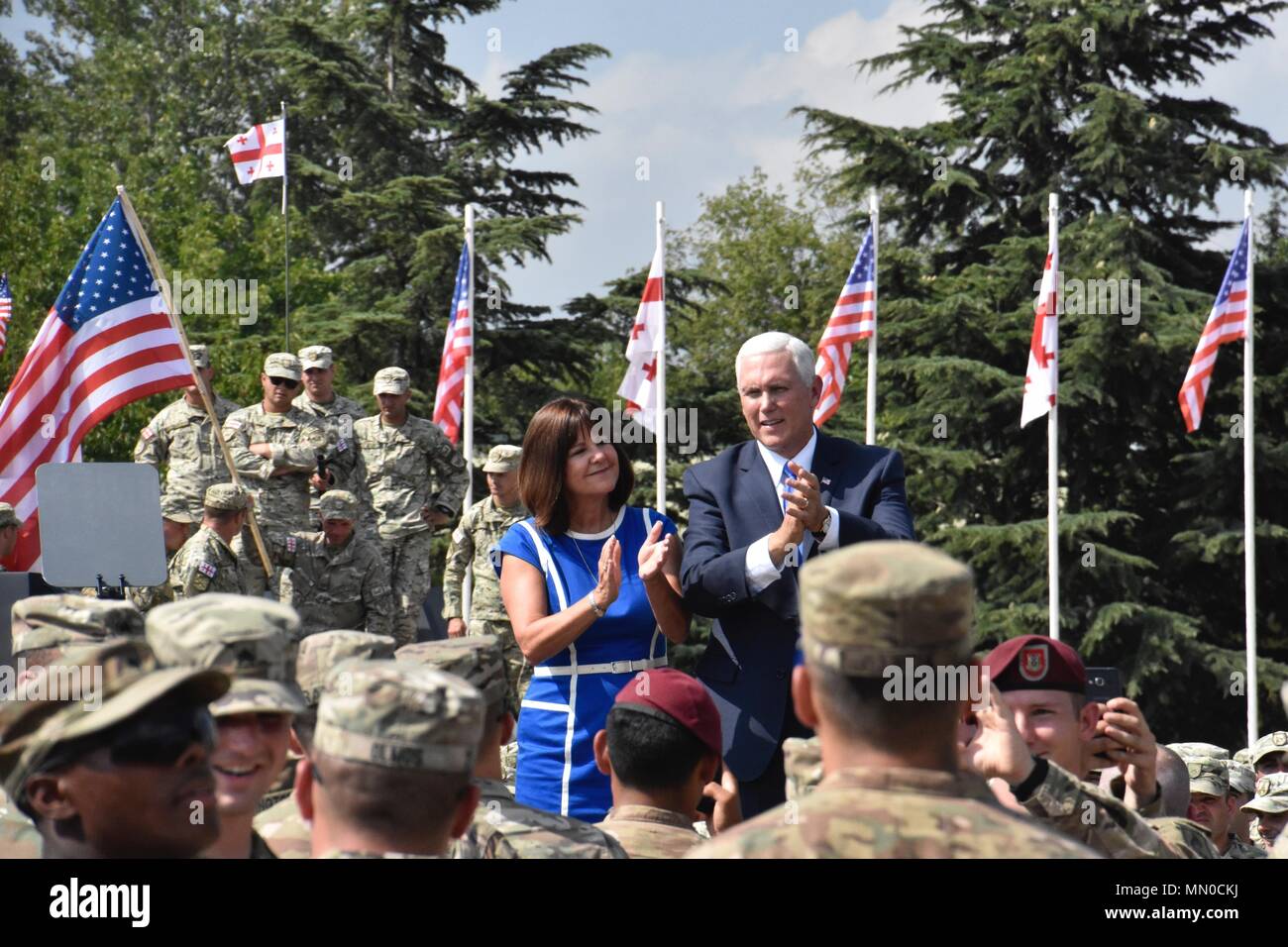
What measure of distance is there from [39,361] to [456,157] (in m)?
20.1

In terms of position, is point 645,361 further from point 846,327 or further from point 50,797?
point 50,797

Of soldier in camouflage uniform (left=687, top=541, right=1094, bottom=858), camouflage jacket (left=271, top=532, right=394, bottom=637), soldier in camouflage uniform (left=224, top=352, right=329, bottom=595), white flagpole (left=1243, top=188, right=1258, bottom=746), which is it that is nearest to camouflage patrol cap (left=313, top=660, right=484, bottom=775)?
soldier in camouflage uniform (left=687, top=541, right=1094, bottom=858)

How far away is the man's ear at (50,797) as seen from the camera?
2840 millimetres

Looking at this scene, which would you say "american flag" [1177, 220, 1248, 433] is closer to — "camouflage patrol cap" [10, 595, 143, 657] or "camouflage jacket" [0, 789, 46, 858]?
"camouflage patrol cap" [10, 595, 143, 657]

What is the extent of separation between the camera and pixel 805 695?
269 centimetres

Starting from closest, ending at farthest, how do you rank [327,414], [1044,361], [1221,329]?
[327,414]
[1221,329]
[1044,361]

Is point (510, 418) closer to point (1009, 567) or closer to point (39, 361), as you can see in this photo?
point (1009, 567)

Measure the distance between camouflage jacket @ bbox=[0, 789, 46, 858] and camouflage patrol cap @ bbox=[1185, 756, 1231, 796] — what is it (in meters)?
4.18

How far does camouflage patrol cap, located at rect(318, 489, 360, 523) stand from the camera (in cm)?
1123

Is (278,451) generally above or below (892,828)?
above

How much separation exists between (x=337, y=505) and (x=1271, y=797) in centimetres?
604

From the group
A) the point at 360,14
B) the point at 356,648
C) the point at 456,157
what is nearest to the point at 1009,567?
the point at 456,157

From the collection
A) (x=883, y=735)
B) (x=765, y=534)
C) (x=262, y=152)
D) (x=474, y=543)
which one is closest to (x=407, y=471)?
(x=474, y=543)

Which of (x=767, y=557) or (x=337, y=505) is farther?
(x=337, y=505)
